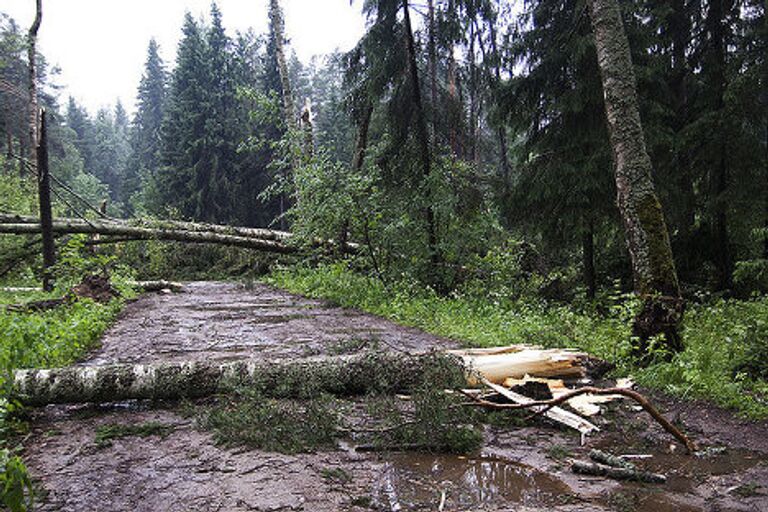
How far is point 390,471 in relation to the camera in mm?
3080

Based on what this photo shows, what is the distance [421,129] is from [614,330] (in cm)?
698

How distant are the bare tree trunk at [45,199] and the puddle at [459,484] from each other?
9.15 meters

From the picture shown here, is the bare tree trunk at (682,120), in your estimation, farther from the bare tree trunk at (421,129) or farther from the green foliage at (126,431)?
the green foliage at (126,431)

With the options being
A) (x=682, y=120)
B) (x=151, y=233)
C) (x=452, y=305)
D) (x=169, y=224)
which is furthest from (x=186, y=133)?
(x=682, y=120)

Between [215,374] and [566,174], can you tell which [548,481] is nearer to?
[215,374]

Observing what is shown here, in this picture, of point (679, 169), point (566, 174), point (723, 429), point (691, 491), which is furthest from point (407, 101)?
point (691, 491)

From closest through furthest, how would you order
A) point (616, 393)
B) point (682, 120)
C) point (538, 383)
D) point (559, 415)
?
point (616, 393)
point (559, 415)
point (538, 383)
point (682, 120)

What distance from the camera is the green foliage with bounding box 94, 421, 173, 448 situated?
3615mm

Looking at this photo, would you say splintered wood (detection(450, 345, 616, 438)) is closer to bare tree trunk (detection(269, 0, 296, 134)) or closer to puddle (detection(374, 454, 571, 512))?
puddle (detection(374, 454, 571, 512))

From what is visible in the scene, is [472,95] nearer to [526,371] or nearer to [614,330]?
[614,330]

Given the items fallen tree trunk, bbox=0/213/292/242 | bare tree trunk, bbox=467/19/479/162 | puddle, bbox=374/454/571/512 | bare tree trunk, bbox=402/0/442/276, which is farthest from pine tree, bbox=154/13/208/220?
puddle, bbox=374/454/571/512

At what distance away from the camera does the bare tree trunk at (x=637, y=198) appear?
532 centimetres

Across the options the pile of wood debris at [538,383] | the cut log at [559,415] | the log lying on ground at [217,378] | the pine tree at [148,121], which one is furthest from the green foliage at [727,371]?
the pine tree at [148,121]

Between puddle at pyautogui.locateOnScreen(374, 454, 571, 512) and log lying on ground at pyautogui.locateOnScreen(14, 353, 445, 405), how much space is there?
1.06 m
